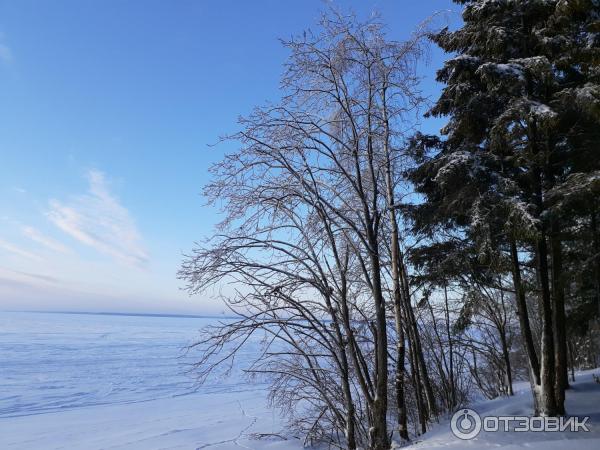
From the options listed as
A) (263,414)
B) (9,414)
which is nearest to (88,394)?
(9,414)

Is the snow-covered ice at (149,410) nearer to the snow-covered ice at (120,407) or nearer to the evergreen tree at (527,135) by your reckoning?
the snow-covered ice at (120,407)

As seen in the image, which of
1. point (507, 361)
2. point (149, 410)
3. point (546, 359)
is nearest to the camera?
point (546, 359)

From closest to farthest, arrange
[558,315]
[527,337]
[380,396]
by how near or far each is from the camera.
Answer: [380,396] → [527,337] → [558,315]

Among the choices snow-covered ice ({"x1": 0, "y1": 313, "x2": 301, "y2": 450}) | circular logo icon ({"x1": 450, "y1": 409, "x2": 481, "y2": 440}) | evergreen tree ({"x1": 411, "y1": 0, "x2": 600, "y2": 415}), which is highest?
evergreen tree ({"x1": 411, "y1": 0, "x2": 600, "y2": 415})

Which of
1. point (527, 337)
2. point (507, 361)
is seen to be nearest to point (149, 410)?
point (507, 361)

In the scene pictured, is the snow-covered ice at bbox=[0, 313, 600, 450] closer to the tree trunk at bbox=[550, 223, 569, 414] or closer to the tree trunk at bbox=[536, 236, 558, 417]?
the tree trunk at bbox=[550, 223, 569, 414]

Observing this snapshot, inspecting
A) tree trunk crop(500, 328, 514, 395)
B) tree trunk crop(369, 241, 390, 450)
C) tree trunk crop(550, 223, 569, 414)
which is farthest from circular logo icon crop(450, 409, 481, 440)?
tree trunk crop(500, 328, 514, 395)

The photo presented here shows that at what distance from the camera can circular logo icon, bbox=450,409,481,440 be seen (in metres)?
6.04

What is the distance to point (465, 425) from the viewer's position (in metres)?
6.60

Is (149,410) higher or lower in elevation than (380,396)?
lower

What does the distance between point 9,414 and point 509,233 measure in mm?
19481

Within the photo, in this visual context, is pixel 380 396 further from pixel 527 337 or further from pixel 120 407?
pixel 120 407

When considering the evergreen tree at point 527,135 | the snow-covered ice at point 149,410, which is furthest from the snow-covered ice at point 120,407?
the evergreen tree at point 527,135

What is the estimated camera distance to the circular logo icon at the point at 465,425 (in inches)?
238
